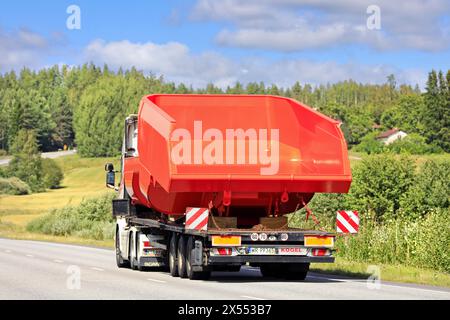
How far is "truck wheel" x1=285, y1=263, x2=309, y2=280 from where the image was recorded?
72.0ft

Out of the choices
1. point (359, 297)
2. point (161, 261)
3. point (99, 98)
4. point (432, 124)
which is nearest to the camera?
point (359, 297)

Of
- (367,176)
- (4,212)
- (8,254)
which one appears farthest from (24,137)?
(8,254)

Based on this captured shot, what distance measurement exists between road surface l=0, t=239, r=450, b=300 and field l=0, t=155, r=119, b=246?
69.4 ft

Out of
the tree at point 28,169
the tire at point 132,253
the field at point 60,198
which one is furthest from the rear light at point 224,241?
the tree at point 28,169

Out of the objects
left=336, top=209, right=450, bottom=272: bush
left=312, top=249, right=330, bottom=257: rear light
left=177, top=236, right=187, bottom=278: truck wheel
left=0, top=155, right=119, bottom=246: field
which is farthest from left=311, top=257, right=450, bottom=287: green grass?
left=0, top=155, right=119, bottom=246: field

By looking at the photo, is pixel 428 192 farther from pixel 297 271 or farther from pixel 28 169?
pixel 28 169

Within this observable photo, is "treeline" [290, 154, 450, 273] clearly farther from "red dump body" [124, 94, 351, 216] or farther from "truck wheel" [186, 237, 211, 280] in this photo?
"truck wheel" [186, 237, 211, 280]

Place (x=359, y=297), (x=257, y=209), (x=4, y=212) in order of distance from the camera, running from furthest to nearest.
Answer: (x=4, y=212) → (x=257, y=209) → (x=359, y=297)

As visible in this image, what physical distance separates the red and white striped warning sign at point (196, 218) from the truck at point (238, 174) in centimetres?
2

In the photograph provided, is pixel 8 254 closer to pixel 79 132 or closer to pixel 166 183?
pixel 166 183

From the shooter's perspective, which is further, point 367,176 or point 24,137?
point 24,137

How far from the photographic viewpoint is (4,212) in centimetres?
9612

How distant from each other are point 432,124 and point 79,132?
62.5 meters
